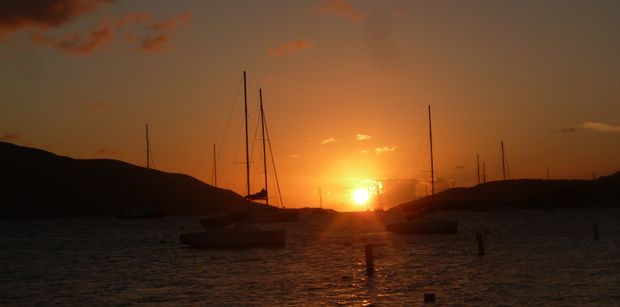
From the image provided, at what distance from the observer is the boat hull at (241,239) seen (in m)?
63.1

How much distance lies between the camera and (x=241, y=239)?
63031 mm

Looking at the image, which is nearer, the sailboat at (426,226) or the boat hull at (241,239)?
the boat hull at (241,239)

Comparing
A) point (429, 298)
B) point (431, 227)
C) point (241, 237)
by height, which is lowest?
point (429, 298)

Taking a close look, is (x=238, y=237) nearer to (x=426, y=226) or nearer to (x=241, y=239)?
(x=241, y=239)

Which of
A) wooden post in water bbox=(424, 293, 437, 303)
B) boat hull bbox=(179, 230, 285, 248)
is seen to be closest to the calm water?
wooden post in water bbox=(424, 293, 437, 303)

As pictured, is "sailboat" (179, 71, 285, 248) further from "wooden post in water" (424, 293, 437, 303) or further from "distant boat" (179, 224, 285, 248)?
"wooden post in water" (424, 293, 437, 303)

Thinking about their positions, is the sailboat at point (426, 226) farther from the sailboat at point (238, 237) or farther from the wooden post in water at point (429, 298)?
the wooden post in water at point (429, 298)

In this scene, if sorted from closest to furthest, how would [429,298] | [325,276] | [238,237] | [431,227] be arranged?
[429,298] → [325,276] → [238,237] → [431,227]

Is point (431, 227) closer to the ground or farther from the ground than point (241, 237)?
closer to the ground

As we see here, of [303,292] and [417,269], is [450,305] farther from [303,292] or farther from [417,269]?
[417,269]

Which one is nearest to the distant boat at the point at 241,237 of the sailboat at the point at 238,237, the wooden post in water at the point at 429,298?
the sailboat at the point at 238,237

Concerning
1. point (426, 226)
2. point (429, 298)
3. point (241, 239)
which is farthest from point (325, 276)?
point (426, 226)

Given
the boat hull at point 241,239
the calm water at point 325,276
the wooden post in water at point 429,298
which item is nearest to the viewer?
the wooden post in water at point 429,298

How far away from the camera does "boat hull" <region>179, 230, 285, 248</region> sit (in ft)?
207
